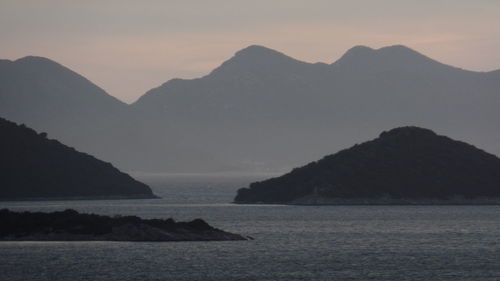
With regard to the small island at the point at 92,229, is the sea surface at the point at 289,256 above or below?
below

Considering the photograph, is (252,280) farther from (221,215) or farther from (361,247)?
(221,215)

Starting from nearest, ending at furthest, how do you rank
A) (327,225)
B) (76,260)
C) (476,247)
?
(76,260) → (476,247) → (327,225)

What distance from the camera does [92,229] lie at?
136 m

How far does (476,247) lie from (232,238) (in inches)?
992

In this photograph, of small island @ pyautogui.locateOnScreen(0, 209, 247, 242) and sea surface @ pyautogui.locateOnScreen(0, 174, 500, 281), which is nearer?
sea surface @ pyautogui.locateOnScreen(0, 174, 500, 281)

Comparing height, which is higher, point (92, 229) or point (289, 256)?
point (92, 229)

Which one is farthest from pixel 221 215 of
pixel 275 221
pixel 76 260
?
pixel 76 260

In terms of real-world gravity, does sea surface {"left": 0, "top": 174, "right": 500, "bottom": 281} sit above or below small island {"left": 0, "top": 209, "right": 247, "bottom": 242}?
below

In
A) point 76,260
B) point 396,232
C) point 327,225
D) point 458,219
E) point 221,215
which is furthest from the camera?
point 221,215

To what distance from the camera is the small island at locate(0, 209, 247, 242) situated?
5281 inches

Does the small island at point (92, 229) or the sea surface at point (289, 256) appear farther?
the small island at point (92, 229)

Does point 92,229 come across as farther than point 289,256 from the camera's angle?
Yes

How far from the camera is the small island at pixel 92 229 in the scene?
440ft

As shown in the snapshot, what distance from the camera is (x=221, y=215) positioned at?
193375 millimetres
